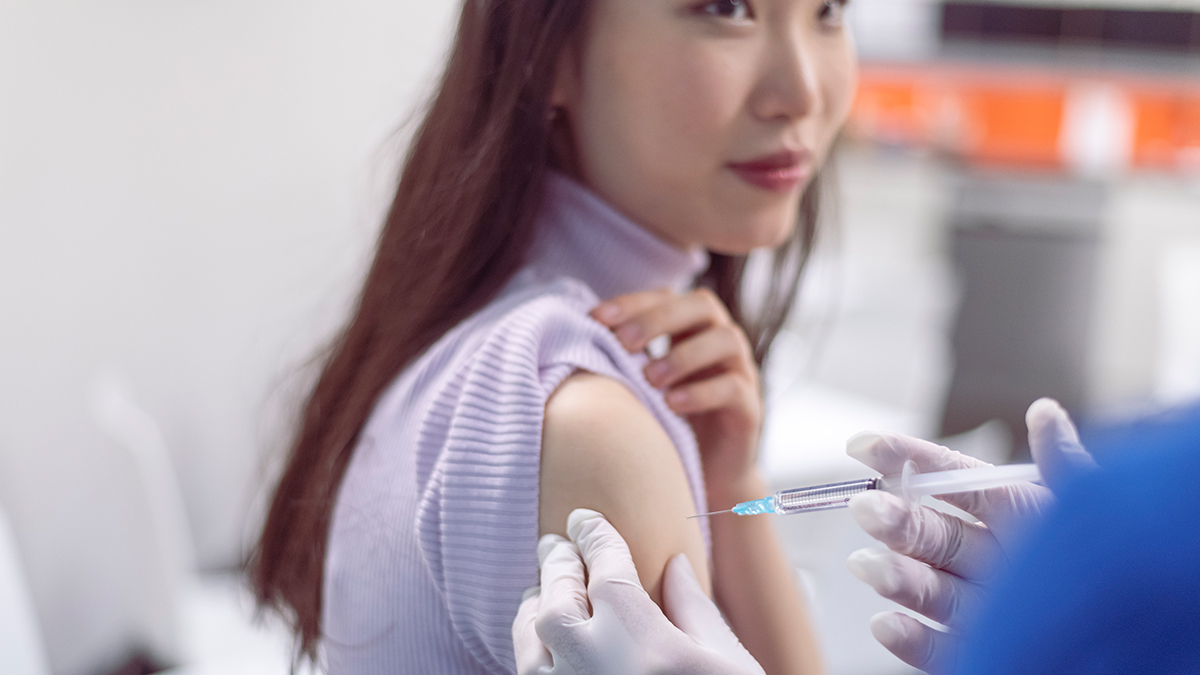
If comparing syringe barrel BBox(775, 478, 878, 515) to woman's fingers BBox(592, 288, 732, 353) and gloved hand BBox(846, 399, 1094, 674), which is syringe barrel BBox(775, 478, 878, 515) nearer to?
gloved hand BBox(846, 399, 1094, 674)

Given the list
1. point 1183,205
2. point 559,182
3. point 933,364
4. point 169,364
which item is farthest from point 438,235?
point 1183,205

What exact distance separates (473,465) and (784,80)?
1.25 ft

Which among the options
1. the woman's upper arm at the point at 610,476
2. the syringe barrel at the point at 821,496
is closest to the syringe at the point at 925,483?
the syringe barrel at the point at 821,496

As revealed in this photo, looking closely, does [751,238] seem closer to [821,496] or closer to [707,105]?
[707,105]

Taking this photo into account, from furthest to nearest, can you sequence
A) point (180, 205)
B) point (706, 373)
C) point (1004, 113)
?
point (1004, 113)
point (180, 205)
point (706, 373)

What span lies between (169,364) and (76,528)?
1.14 meters

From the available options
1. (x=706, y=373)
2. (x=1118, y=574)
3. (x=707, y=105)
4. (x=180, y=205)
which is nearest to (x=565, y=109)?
(x=707, y=105)

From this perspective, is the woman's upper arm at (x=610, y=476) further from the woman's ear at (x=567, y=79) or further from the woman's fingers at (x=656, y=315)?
the woman's ear at (x=567, y=79)

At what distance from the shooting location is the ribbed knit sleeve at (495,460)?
2.16 ft

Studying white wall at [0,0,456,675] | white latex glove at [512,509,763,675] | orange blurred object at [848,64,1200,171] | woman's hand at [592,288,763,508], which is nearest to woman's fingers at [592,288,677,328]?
woman's hand at [592,288,763,508]

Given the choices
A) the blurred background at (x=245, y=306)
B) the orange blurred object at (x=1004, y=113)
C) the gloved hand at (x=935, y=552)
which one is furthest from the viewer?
the orange blurred object at (x=1004, y=113)

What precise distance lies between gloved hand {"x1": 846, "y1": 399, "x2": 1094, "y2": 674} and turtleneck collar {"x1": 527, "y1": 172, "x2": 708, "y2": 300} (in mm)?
352

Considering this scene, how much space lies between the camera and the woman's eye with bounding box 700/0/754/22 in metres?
0.75

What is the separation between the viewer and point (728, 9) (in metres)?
0.75
